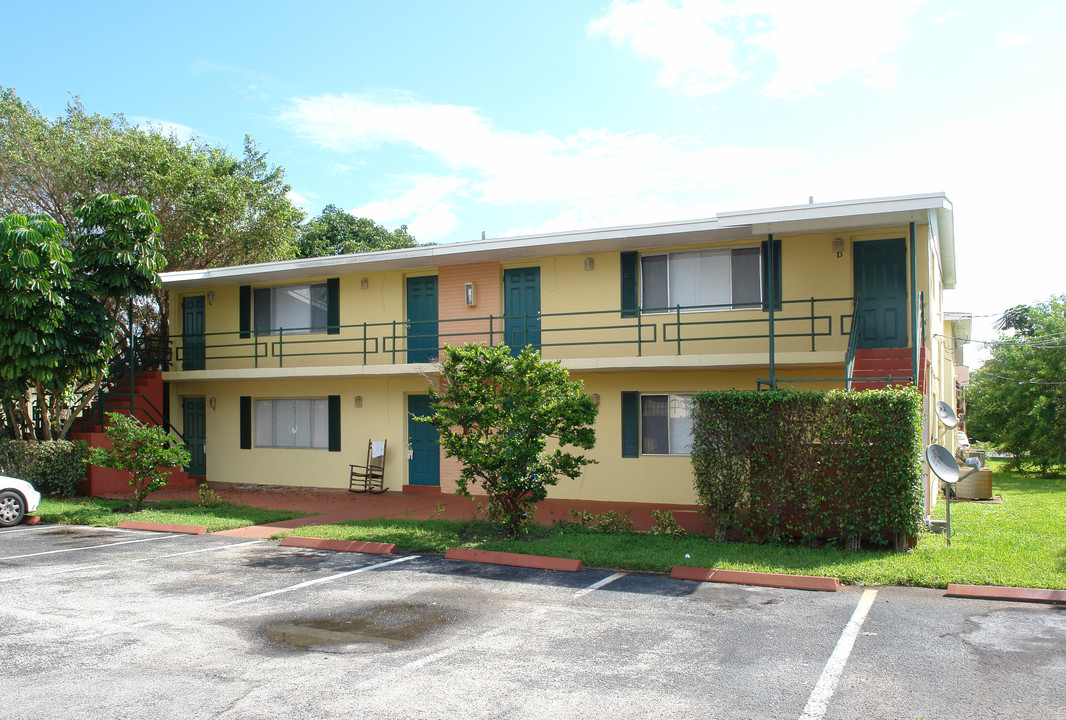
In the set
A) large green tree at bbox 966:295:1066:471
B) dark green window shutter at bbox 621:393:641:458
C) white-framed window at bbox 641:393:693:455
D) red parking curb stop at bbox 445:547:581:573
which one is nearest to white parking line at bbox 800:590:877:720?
red parking curb stop at bbox 445:547:581:573

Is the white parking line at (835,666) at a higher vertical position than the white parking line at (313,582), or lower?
higher

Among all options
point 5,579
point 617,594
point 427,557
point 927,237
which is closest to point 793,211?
point 927,237

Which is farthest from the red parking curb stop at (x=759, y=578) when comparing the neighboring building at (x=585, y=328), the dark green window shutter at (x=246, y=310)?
the dark green window shutter at (x=246, y=310)

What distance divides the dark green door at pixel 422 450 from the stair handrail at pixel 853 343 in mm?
9026

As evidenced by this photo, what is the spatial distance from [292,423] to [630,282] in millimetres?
9385

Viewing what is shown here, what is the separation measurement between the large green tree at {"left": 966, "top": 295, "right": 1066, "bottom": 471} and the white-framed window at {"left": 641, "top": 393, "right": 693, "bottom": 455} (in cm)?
1321

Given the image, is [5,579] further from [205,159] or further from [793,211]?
[205,159]

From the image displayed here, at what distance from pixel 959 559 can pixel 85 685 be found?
959 cm

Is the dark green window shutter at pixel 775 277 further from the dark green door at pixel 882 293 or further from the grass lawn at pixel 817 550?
the grass lawn at pixel 817 550

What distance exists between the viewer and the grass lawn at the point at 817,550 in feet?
30.5

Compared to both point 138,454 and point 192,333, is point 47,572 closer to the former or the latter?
point 138,454

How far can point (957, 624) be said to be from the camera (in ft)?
24.8

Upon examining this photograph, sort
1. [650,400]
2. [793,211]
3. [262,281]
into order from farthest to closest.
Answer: [262,281] < [650,400] < [793,211]

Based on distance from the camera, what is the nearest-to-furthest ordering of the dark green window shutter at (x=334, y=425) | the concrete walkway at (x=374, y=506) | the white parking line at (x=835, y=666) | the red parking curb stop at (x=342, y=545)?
the white parking line at (x=835, y=666), the red parking curb stop at (x=342, y=545), the concrete walkway at (x=374, y=506), the dark green window shutter at (x=334, y=425)
